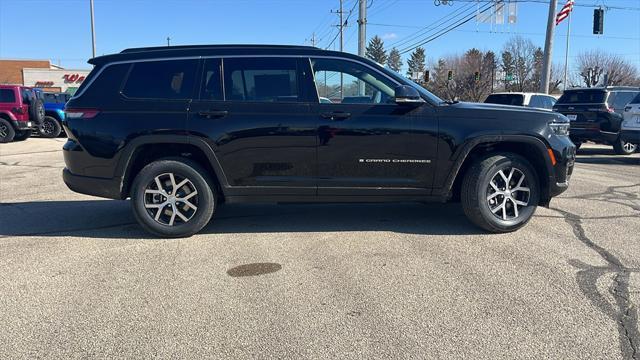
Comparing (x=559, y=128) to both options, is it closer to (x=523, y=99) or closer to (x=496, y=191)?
(x=496, y=191)

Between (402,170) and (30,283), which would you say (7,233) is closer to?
(30,283)

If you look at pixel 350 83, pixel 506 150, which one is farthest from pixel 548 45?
pixel 350 83

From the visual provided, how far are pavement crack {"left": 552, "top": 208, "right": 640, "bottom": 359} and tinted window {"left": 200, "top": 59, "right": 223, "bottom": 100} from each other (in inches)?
148

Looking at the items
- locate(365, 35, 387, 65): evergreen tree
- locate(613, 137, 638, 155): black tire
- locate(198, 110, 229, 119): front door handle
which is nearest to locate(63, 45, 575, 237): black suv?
locate(198, 110, 229, 119): front door handle

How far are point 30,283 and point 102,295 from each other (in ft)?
2.45

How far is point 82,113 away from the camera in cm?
513

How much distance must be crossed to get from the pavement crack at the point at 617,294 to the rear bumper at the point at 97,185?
4461mm

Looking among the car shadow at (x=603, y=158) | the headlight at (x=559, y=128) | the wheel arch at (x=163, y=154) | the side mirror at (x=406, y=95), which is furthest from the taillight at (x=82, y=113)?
the car shadow at (x=603, y=158)

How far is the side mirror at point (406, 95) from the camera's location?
4.84 meters

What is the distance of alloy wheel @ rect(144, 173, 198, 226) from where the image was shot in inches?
204

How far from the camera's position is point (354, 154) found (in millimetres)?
5102

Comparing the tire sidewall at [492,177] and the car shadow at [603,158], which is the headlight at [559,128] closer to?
the tire sidewall at [492,177]

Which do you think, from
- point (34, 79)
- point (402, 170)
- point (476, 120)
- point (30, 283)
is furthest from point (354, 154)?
point (34, 79)

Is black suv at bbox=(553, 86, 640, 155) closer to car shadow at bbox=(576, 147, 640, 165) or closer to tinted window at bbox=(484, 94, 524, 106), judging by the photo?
car shadow at bbox=(576, 147, 640, 165)
